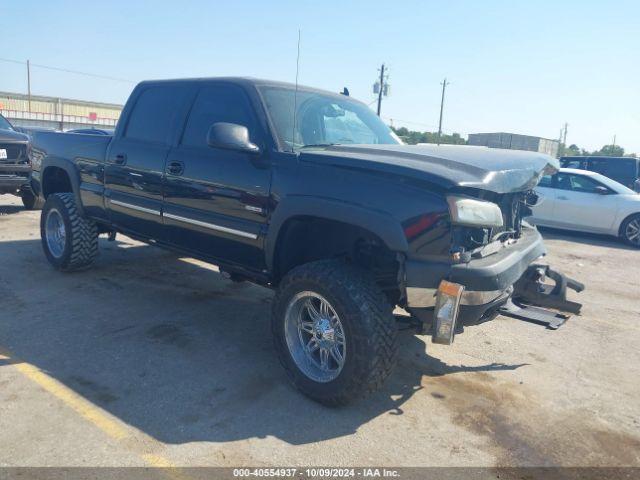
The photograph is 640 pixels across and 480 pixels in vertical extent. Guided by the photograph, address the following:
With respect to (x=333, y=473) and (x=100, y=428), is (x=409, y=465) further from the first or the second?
(x=100, y=428)

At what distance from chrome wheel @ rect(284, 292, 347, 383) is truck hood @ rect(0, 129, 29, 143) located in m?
8.46

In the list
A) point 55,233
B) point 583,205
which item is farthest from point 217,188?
point 583,205

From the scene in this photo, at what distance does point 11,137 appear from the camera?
9773 millimetres

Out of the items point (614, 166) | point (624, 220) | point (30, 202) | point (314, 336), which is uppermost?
point (614, 166)

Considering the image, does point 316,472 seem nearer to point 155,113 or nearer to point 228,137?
point 228,137

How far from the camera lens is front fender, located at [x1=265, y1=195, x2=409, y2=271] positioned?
10.00 feet

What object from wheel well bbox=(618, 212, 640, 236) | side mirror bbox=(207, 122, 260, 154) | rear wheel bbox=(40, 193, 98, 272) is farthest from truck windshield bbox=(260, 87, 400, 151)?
wheel well bbox=(618, 212, 640, 236)

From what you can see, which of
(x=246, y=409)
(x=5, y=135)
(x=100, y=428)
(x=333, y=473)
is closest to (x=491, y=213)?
(x=333, y=473)

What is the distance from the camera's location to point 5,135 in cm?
972

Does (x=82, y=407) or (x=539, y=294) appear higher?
(x=539, y=294)

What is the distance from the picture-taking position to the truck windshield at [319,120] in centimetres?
394

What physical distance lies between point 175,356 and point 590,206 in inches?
377

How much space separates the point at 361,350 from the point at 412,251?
657mm

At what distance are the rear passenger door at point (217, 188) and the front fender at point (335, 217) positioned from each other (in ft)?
0.49
